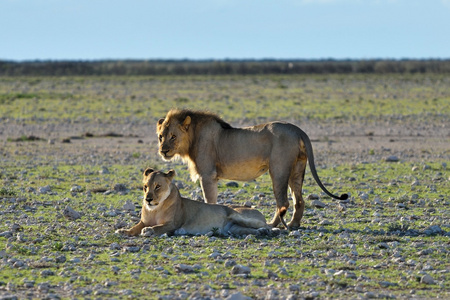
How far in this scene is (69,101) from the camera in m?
44.0

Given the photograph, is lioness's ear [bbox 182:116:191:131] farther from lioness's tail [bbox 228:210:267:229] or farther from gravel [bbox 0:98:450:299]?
lioness's tail [bbox 228:210:267:229]

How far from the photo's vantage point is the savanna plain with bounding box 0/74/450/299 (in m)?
8.77

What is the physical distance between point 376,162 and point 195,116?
9.48 meters

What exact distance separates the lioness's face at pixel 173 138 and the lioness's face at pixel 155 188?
0.98m

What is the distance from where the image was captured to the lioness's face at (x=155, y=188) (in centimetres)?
1159

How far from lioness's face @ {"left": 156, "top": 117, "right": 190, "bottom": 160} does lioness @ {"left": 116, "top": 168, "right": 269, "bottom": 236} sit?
0.99 meters

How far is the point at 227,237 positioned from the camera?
1155 cm

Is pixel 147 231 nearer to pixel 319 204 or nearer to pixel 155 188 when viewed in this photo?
pixel 155 188

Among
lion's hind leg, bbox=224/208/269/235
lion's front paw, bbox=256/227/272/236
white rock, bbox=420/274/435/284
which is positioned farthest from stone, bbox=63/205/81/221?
white rock, bbox=420/274/435/284

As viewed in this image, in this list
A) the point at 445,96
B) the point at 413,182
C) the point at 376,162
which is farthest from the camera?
the point at 445,96

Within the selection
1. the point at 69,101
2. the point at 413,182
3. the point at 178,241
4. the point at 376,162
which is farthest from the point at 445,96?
the point at 178,241

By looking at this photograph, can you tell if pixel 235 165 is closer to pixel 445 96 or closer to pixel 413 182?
pixel 413 182

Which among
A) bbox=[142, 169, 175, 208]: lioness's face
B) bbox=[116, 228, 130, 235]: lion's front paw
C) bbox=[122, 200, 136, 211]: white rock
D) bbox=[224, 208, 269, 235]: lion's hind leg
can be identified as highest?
bbox=[142, 169, 175, 208]: lioness's face

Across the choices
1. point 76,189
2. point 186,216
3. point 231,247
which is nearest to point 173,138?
point 186,216
